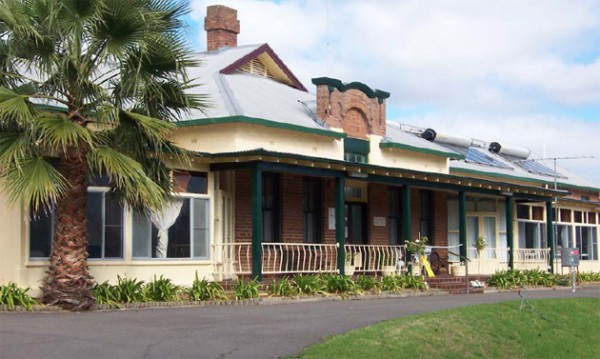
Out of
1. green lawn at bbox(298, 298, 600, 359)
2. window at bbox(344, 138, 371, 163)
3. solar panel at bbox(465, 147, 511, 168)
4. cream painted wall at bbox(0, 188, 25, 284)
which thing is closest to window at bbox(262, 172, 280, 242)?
window at bbox(344, 138, 371, 163)

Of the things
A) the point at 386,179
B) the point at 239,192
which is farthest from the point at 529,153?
the point at 239,192

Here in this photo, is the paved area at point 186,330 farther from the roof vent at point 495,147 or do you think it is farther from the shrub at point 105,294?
the roof vent at point 495,147

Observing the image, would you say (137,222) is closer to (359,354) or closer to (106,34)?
(106,34)

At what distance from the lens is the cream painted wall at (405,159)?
25.7 meters

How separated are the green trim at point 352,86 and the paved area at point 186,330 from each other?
780 centimetres

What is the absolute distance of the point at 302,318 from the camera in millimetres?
15195

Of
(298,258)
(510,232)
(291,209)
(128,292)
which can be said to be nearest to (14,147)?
(128,292)

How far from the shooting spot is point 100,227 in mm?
18812

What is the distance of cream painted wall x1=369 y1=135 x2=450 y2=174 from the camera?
25734 millimetres

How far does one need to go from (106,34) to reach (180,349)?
6635mm

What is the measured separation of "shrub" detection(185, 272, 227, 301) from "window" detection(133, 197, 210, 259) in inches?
73.6

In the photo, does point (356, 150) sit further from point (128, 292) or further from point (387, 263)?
point (128, 292)

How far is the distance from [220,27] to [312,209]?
24.1 feet

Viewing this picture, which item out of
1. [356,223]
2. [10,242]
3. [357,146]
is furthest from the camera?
[356,223]
